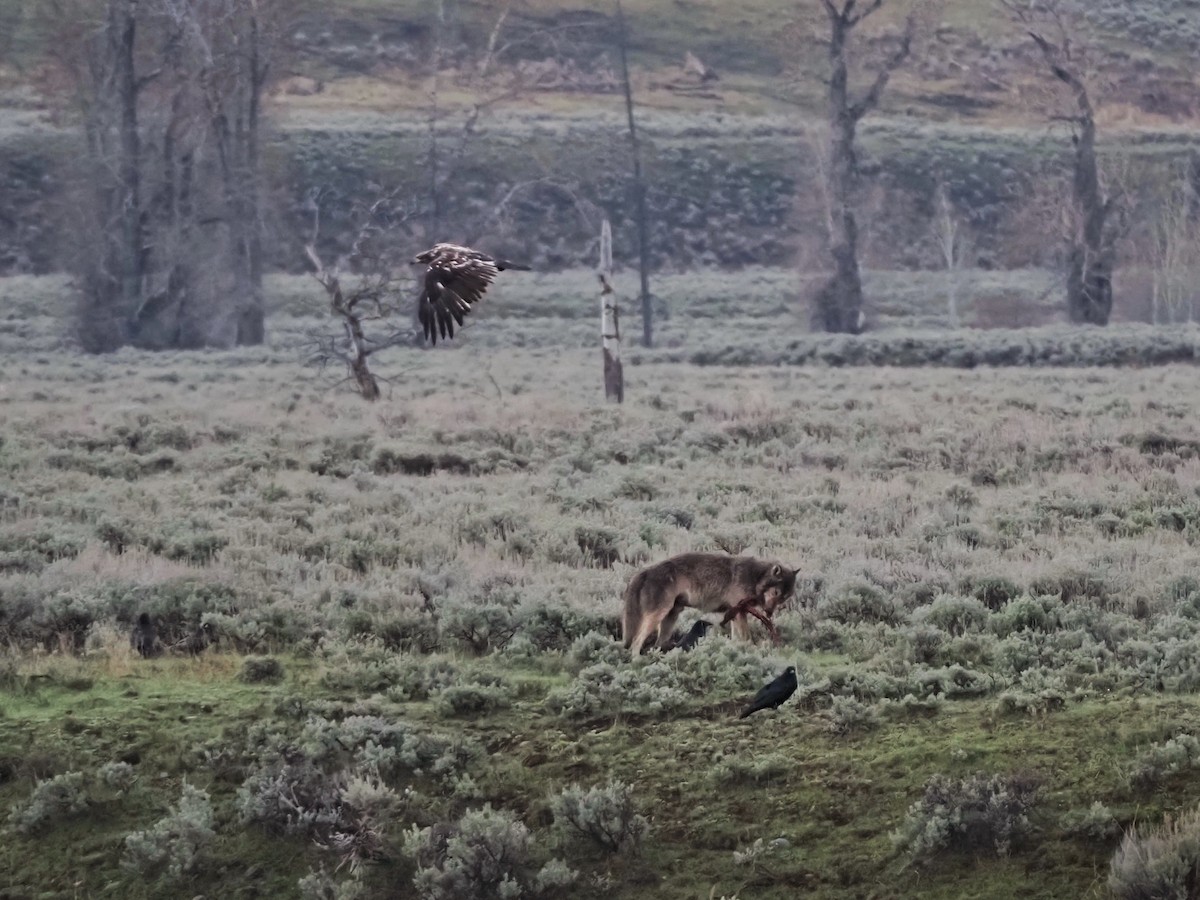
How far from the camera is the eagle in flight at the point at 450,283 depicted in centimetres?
966

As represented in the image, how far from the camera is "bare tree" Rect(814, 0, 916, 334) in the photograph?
149 feet

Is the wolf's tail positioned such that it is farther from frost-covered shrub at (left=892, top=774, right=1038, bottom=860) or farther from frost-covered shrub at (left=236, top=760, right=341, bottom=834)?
frost-covered shrub at (left=892, top=774, right=1038, bottom=860)

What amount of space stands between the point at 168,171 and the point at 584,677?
38059 mm

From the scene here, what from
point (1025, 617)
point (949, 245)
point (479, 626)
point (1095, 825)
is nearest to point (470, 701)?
point (479, 626)

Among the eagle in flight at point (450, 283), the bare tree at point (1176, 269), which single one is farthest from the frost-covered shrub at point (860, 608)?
the bare tree at point (1176, 269)

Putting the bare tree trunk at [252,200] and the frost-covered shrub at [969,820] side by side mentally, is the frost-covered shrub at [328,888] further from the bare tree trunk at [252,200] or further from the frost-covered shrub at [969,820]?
the bare tree trunk at [252,200]

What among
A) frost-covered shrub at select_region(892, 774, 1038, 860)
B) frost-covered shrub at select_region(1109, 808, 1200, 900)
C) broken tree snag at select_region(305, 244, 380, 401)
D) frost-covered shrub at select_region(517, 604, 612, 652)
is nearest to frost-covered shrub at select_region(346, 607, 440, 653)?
frost-covered shrub at select_region(517, 604, 612, 652)

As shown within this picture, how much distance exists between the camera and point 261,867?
7879 millimetres

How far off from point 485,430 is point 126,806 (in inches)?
586

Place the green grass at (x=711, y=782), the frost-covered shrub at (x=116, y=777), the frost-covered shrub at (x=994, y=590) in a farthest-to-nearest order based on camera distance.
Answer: the frost-covered shrub at (x=994, y=590), the frost-covered shrub at (x=116, y=777), the green grass at (x=711, y=782)

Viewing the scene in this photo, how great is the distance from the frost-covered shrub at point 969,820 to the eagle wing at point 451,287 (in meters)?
3.90

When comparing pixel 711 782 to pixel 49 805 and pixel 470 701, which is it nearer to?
pixel 470 701

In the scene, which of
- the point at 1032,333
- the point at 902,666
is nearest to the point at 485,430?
the point at 902,666

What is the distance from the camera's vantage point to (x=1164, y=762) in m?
7.69
